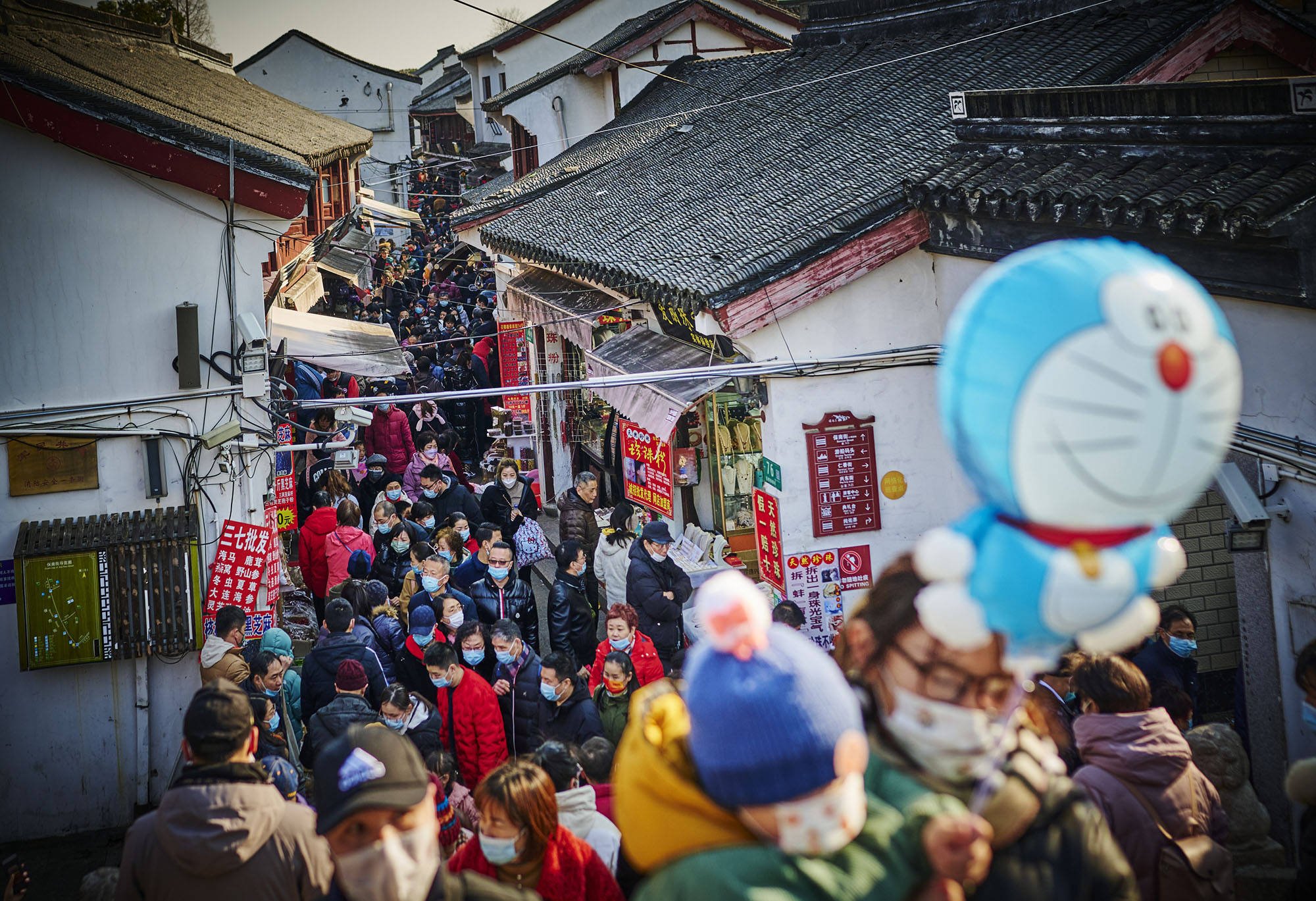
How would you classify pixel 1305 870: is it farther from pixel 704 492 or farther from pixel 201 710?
pixel 704 492

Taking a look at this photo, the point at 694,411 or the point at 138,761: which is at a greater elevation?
the point at 694,411

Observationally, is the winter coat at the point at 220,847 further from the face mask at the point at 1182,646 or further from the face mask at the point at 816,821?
the face mask at the point at 1182,646

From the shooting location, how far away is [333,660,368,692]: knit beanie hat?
260 inches

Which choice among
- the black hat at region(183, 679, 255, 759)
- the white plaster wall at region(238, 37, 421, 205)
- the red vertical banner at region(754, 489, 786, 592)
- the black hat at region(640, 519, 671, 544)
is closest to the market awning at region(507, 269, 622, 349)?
the red vertical banner at region(754, 489, 786, 592)

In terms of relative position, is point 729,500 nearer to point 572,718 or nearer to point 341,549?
point 341,549

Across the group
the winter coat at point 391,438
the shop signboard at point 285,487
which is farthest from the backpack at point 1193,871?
the winter coat at point 391,438

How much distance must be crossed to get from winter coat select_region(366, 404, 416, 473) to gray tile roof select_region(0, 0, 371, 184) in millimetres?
3343

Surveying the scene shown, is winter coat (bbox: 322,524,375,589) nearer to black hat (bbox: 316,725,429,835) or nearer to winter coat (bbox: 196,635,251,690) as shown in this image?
winter coat (bbox: 196,635,251,690)

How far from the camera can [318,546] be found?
34.9ft

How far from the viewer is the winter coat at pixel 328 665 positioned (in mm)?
7402

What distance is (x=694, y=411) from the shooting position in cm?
1223

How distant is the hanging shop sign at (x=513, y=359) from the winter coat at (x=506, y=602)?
30.7 ft

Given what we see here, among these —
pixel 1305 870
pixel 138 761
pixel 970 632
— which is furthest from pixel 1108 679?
pixel 138 761

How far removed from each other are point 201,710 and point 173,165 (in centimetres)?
583
